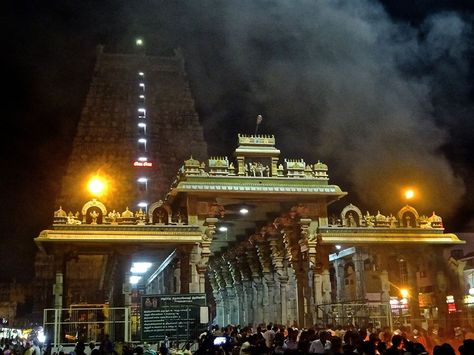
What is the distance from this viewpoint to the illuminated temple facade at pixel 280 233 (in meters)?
24.6

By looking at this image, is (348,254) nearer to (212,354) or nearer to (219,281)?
(219,281)

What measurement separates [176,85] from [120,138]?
10913 millimetres

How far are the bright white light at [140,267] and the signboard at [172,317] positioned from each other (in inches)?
724

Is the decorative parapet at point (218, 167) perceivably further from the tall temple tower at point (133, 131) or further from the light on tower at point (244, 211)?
the tall temple tower at point (133, 131)

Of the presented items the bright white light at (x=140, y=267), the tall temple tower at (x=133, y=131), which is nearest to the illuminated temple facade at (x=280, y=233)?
the bright white light at (x=140, y=267)

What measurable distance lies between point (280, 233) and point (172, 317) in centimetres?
1367

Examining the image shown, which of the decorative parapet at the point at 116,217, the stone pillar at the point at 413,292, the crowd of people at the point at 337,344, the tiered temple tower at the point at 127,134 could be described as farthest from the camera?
the tiered temple tower at the point at 127,134

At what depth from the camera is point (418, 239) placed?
2738 cm

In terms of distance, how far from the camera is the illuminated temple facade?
80.6ft

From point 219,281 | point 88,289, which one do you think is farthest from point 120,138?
point 219,281

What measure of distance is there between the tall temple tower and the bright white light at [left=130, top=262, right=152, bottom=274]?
68.0 ft

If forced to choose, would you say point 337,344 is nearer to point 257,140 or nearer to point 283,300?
point 257,140

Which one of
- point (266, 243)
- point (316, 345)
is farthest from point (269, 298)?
point (316, 345)

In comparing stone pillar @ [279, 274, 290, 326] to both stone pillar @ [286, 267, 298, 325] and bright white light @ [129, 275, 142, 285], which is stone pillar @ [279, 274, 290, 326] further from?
bright white light @ [129, 275, 142, 285]
